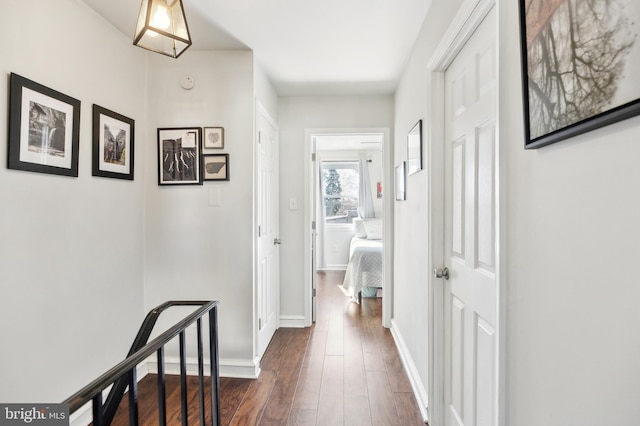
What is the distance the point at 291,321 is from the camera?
3.44 m

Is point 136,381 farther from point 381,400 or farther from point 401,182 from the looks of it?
point 401,182

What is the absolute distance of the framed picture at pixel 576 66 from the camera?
52cm

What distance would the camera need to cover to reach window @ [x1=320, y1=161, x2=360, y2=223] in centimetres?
652

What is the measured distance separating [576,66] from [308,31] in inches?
75.0

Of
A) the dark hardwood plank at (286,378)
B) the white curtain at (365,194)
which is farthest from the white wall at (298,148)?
the white curtain at (365,194)

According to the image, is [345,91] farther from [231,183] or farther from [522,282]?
[522,282]

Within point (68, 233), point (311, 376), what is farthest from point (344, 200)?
point (68, 233)

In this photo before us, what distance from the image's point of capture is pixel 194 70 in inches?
96.7

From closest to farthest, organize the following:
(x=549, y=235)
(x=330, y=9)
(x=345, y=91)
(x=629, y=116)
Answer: (x=629, y=116) < (x=549, y=235) < (x=330, y=9) < (x=345, y=91)

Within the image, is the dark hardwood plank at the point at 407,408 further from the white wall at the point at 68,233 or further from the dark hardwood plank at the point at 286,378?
the white wall at the point at 68,233

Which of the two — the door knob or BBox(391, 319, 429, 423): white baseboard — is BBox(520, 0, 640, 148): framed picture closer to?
the door knob

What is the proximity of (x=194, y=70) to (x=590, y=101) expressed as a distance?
2526 mm

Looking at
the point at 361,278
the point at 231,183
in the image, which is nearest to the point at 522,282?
the point at 231,183

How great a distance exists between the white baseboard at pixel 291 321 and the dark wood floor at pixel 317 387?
120 millimetres
